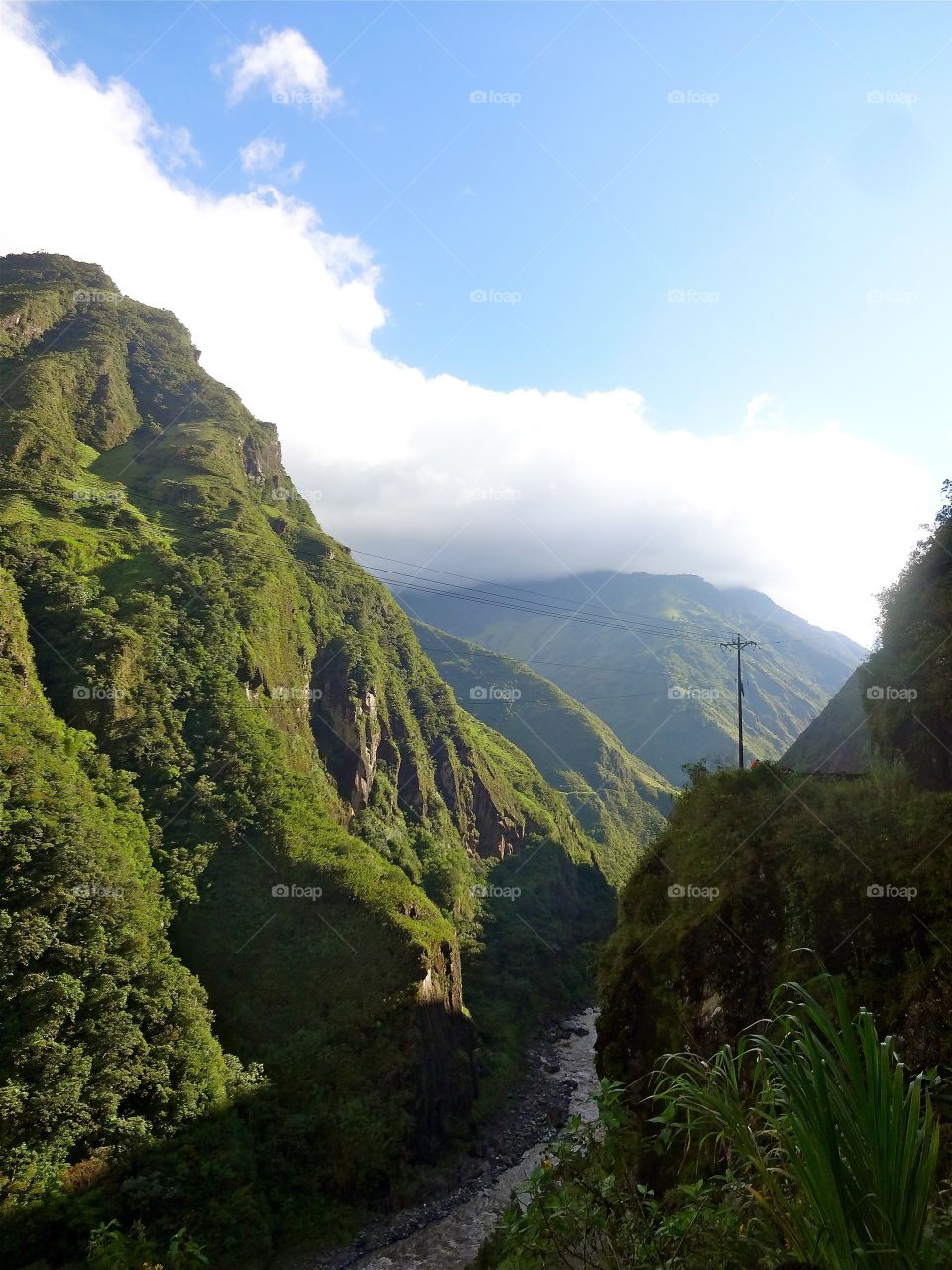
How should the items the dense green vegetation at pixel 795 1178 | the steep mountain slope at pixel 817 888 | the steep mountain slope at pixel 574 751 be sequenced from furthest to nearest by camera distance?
the steep mountain slope at pixel 574 751 → the steep mountain slope at pixel 817 888 → the dense green vegetation at pixel 795 1178

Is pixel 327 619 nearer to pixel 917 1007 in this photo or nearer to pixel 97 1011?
pixel 97 1011

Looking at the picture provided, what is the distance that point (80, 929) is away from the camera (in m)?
32.8

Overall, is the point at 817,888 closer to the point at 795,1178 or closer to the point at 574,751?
the point at 795,1178

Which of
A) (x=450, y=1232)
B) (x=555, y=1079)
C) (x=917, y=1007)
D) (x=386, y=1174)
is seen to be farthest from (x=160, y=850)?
(x=917, y=1007)

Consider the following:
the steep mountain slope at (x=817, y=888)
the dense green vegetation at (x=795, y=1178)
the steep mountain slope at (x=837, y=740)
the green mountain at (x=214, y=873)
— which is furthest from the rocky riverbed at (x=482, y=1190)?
the steep mountain slope at (x=837, y=740)

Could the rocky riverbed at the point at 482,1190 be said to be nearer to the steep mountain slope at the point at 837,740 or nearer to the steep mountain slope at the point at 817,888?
the steep mountain slope at the point at 817,888

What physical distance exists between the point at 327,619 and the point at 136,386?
47.7 m

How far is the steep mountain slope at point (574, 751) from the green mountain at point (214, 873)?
38340mm

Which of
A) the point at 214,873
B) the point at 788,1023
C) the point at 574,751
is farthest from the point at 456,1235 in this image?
the point at 574,751

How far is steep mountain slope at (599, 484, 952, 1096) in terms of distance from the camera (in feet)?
44.1

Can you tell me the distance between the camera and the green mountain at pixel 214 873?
29.7 m

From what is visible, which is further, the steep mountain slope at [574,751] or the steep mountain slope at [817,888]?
the steep mountain slope at [574,751]

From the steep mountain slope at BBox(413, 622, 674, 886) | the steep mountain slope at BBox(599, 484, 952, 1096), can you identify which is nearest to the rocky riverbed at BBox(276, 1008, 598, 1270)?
the steep mountain slope at BBox(599, 484, 952, 1096)

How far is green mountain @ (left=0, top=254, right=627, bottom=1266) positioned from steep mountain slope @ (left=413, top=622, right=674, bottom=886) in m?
38.3
